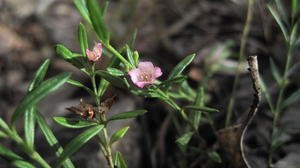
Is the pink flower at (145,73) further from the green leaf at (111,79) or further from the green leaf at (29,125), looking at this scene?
the green leaf at (29,125)

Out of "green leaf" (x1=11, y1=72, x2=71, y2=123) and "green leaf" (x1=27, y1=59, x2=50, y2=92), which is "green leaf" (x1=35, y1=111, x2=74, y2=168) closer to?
"green leaf" (x1=27, y1=59, x2=50, y2=92)

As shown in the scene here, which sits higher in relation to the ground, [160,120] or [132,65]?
[132,65]

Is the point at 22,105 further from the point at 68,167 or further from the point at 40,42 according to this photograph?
the point at 40,42

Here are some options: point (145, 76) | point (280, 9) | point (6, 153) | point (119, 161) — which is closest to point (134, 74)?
point (145, 76)

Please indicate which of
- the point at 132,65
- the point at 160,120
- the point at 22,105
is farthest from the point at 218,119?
the point at 22,105

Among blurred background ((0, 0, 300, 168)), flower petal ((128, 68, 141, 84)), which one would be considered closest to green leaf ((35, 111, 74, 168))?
flower petal ((128, 68, 141, 84))

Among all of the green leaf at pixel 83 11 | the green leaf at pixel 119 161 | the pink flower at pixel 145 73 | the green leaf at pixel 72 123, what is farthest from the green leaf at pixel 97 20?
the green leaf at pixel 119 161
